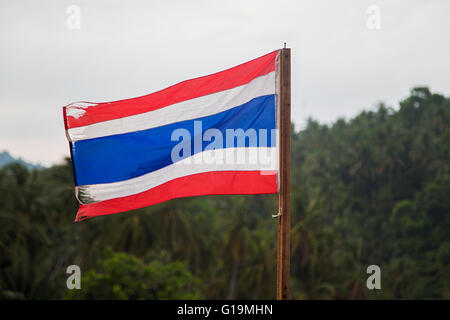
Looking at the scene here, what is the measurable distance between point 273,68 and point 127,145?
204cm

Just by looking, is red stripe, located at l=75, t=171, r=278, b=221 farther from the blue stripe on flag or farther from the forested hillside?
the forested hillside

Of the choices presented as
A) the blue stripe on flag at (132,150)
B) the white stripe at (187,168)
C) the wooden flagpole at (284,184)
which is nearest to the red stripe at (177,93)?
the blue stripe on flag at (132,150)

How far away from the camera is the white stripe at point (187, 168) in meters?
6.27

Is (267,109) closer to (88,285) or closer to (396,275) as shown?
(88,285)

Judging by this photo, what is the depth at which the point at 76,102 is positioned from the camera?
6.71 m

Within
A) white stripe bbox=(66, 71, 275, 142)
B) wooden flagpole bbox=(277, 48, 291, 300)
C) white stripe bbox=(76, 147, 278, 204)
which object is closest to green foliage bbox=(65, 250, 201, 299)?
white stripe bbox=(76, 147, 278, 204)

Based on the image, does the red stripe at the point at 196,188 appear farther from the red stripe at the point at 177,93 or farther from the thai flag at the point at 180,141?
the red stripe at the point at 177,93

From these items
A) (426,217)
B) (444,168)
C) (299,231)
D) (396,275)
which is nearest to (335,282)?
(299,231)

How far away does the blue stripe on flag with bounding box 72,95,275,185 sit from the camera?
6465mm

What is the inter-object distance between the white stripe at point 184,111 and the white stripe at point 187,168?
53 cm

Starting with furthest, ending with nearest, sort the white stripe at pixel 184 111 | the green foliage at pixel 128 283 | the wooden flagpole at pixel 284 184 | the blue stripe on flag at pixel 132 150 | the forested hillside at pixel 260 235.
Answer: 1. the forested hillside at pixel 260 235
2. the green foliage at pixel 128 283
3. the blue stripe on flag at pixel 132 150
4. the white stripe at pixel 184 111
5. the wooden flagpole at pixel 284 184

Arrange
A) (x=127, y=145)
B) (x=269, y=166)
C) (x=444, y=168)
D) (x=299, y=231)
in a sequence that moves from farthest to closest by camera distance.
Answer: (x=444, y=168)
(x=299, y=231)
(x=127, y=145)
(x=269, y=166)

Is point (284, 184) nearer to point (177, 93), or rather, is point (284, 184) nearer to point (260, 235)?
point (177, 93)

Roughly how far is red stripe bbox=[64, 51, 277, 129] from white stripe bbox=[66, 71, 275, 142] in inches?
2.1
